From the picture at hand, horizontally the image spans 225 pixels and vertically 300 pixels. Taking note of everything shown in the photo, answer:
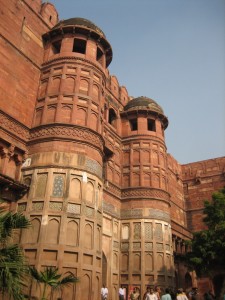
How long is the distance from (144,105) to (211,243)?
35.0ft

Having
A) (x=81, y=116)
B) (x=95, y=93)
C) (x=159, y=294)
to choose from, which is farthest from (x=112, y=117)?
(x=159, y=294)

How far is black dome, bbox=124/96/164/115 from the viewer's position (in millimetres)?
23344

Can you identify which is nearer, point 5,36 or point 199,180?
point 5,36

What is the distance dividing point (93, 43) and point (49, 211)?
10.2 meters

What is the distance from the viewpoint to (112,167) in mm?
21000

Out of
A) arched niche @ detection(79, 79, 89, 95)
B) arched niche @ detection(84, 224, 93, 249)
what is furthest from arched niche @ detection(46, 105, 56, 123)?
arched niche @ detection(84, 224, 93, 249)

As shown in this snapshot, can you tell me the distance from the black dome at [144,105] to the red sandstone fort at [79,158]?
0.34 ft

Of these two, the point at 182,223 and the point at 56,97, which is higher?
the point at 56,97

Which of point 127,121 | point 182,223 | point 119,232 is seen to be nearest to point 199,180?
point 182,223

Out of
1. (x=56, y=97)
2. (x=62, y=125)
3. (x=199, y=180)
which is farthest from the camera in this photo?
(x=199, y=180)

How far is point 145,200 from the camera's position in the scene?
20469mm

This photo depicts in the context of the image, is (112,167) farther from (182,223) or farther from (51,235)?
(182,223)

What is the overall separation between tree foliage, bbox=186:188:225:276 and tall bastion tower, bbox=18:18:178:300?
192cm

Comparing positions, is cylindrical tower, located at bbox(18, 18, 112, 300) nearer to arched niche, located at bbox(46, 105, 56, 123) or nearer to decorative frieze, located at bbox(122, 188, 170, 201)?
arched niche, located at bbox(46, 105, 56, 123)
